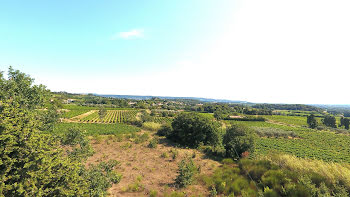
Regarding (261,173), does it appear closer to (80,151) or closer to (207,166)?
(207,166)

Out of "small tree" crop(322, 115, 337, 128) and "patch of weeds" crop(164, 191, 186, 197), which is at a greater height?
"patch of weeds" crop(164, 191, 186, 197)

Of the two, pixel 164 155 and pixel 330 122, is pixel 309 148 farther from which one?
pixel 330 122

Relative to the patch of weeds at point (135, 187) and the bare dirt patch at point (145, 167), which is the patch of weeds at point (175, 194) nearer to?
the bare dirt patch at point (145, 167)

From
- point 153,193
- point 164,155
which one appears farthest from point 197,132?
point 153,193

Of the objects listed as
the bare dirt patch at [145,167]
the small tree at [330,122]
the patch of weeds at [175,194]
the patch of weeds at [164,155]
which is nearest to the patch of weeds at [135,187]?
the bare dirt patch at [145,167]

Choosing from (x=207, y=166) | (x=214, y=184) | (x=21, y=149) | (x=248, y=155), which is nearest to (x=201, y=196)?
(x=214, y=184)

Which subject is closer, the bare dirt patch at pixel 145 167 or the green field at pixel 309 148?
the bare dirt patch at pixel 145 167

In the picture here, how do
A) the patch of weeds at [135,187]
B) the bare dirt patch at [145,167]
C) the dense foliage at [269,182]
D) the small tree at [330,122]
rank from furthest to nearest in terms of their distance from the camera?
the small tree at [330,122] < the bare dirt patch at [145,167] < the patch of weeds at [135,187] < the dense foliage at [269,182]

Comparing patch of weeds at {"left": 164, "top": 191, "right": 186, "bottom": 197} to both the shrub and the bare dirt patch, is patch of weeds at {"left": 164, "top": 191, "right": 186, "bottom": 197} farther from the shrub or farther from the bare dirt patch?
the shrub

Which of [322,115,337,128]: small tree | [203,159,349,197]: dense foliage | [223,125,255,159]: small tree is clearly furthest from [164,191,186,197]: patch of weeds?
[322,115,337,128]: small tree
